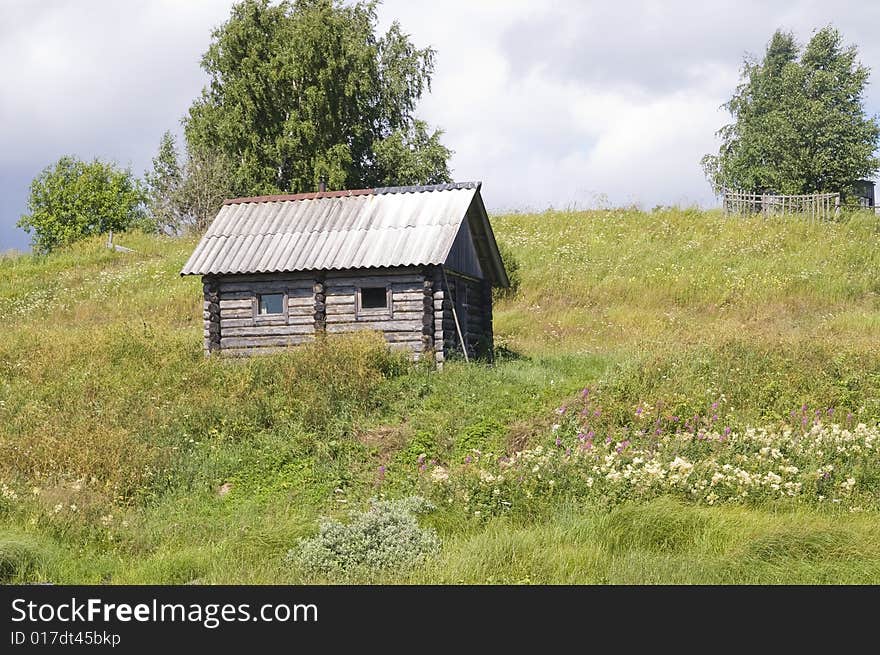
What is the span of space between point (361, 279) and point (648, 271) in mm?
15372

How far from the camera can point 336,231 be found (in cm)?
2311

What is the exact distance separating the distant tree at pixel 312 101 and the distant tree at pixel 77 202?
73.3ft

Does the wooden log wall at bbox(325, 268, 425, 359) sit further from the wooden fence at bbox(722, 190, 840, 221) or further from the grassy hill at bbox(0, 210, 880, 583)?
the wooden fence at bbox(722, 190, 840, 221)

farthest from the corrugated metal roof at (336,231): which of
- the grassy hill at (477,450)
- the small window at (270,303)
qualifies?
the grassy hill at (477,450)

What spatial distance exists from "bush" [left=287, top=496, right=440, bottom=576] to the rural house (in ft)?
35.5

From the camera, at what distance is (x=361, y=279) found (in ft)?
73.2

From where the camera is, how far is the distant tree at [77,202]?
64562mm

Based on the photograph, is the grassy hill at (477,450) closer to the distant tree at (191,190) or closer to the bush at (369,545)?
the bush at (369,545)

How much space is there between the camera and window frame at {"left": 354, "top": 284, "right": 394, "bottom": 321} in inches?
867

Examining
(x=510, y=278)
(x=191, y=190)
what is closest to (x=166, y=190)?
(x=191, y=190)

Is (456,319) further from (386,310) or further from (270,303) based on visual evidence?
(270,303)

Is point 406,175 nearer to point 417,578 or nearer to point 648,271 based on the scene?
point 648,271

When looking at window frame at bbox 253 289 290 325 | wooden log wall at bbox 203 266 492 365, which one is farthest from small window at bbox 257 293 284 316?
wooden log wall at bbox 203 266 492 365
